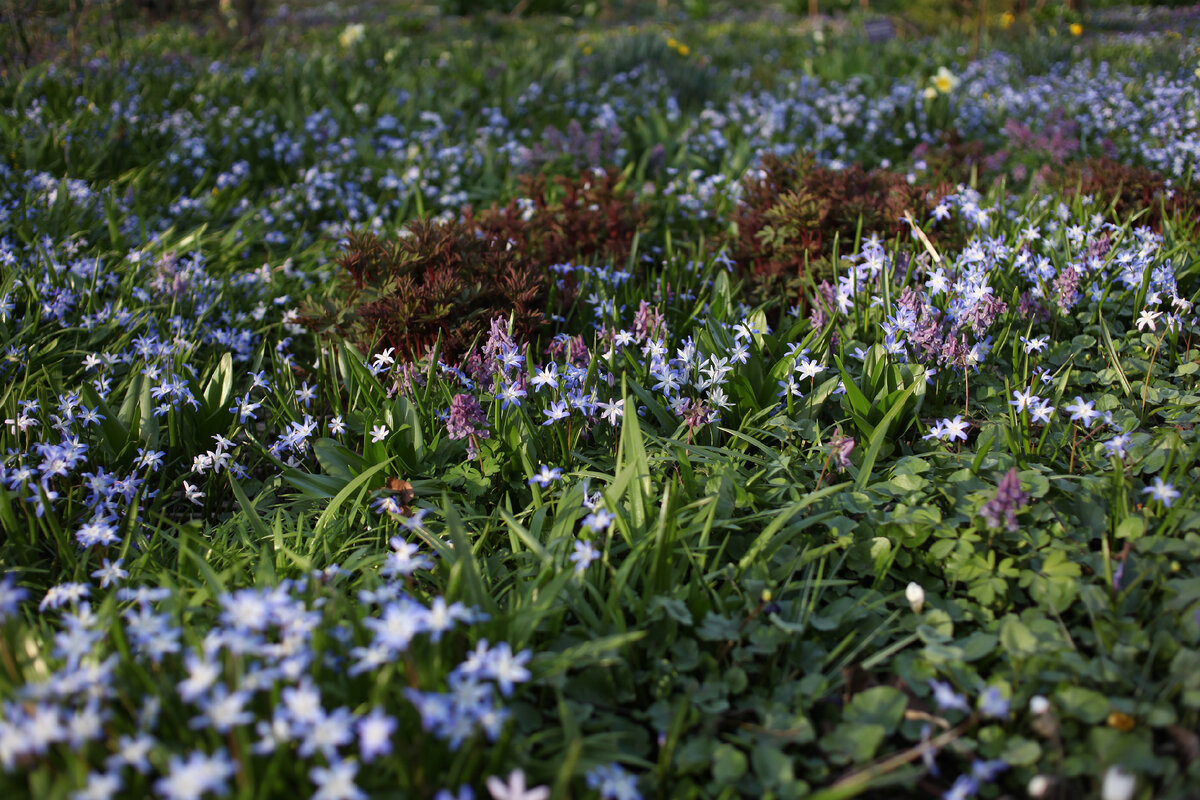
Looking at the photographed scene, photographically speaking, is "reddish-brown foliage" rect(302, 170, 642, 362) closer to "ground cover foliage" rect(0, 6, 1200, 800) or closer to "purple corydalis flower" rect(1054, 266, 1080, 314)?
"ground cover foliage" rect(0, 6, 1200, 800)

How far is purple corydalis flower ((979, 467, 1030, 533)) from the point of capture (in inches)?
76.5

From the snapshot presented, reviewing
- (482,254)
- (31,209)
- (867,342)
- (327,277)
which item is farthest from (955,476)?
(31,209)

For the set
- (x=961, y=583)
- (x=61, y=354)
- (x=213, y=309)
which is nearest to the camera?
(x=961, y=583)

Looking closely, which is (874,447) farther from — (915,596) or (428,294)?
(428,294)

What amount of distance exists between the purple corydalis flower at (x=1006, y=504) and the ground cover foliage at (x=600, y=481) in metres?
0.01

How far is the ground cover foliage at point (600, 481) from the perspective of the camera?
1525 mm

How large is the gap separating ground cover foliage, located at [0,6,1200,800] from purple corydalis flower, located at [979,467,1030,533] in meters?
0.01

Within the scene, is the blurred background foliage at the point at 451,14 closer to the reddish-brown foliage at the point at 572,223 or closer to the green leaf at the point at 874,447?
the reddish-brown foliage at the point at 572,223

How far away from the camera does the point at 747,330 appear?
298cm

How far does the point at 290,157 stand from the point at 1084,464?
5.38 meters

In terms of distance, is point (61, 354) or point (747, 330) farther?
point (61, 354)

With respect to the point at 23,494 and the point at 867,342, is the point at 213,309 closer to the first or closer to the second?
the point at 23,494

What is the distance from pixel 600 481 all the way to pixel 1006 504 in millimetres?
1251

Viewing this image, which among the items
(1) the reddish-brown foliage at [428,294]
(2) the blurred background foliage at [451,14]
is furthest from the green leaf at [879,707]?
(2) the blurred background foliage at [451,14]
